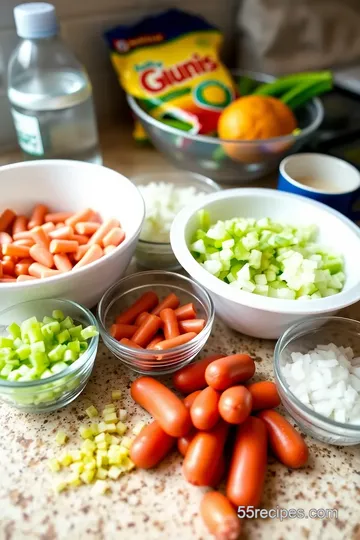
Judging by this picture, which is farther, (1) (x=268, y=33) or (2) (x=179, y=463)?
(1) (x=268, y=33)

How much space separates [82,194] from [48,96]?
0.81 ft

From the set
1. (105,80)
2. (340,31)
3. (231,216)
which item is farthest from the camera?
(340,31)

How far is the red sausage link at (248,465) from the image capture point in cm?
61

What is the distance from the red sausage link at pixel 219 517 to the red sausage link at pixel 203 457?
0.07 feet

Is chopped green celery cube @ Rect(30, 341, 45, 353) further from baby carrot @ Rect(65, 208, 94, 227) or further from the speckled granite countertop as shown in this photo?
baby carrot @ Rect(65, 208, 94, 227)

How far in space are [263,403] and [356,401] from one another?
129mm

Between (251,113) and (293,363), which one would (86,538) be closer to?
(293,363)

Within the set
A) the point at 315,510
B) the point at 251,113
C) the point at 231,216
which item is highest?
the point at 251,113

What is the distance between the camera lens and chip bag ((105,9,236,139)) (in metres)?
1.22

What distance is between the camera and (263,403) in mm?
715

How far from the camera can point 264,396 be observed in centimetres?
72

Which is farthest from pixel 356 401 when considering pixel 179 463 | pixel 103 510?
pixel 103 510

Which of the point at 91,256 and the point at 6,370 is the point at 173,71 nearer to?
the point at 91,256

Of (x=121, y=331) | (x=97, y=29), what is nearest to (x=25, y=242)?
(x=121, y=331)
